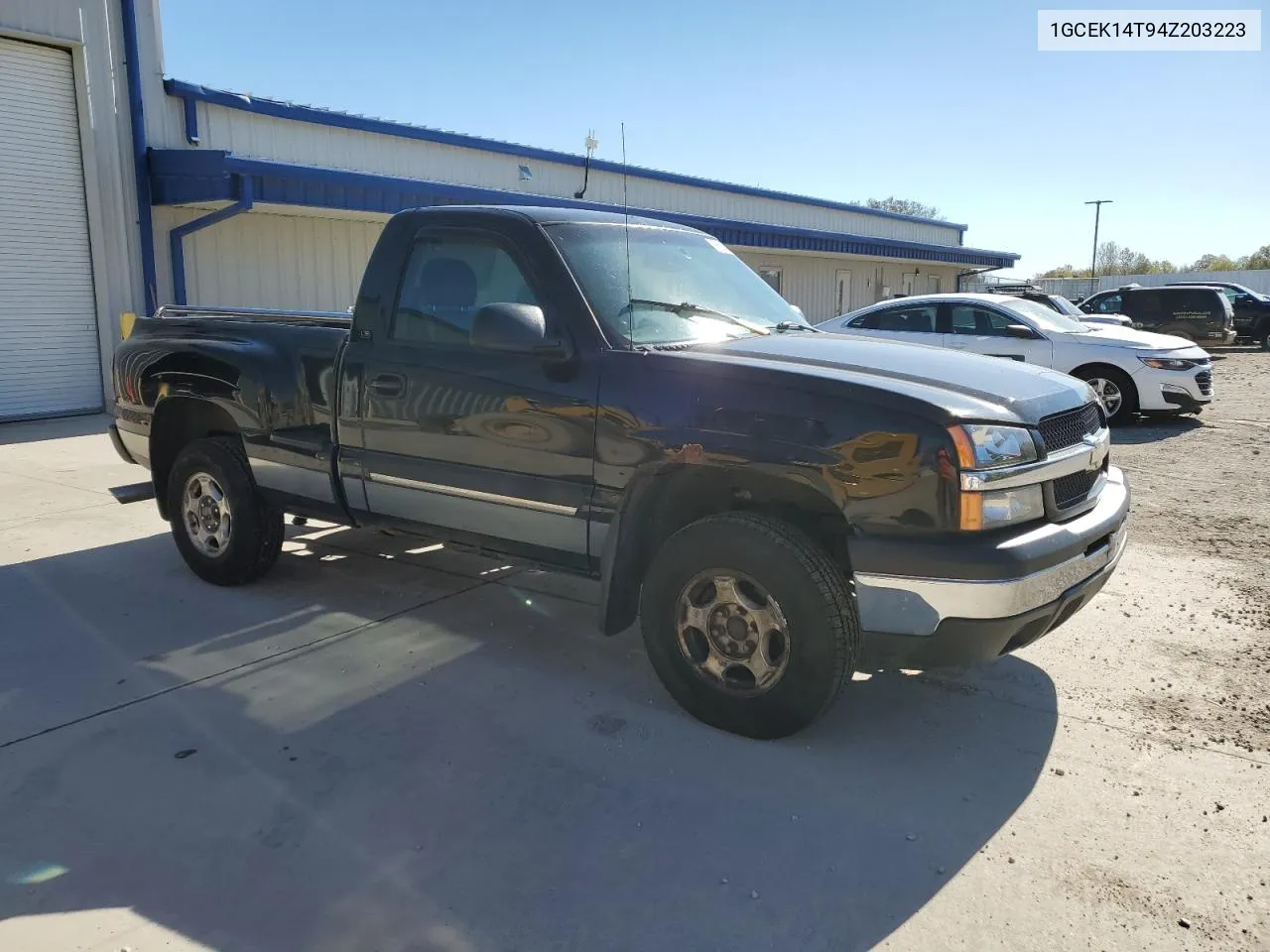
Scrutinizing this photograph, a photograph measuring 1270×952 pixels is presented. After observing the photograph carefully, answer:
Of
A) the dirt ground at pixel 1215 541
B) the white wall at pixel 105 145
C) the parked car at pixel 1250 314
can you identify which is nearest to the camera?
the dirt ground at pixel 1215 541

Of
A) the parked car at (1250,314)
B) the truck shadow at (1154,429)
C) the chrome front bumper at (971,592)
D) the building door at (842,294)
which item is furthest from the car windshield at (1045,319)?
the parked car at (1250,314)

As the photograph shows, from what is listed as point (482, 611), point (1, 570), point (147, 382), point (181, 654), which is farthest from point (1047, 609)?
point (1, 570)

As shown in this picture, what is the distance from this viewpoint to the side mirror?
3.78m

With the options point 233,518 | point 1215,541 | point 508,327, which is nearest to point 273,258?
point 233,518

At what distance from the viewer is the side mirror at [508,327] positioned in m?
3.78

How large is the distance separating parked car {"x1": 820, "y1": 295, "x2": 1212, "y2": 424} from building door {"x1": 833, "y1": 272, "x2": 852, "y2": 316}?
17.1m

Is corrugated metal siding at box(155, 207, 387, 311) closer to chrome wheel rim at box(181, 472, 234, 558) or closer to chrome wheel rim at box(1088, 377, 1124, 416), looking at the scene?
chrome wheel rim at box(181, 472, 234, 558)

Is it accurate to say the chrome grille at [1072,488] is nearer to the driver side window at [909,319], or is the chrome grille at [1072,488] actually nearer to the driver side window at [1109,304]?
the driver side window at [909,319]

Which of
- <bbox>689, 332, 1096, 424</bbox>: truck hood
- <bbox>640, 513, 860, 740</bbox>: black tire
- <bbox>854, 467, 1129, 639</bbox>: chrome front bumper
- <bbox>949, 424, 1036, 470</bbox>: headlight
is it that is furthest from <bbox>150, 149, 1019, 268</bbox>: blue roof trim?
<bbox>854, 467, 1129, 639</bbox>: chrome front bumper

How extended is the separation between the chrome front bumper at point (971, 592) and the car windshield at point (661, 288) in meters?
1.43

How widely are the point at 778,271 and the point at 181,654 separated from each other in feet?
76.7

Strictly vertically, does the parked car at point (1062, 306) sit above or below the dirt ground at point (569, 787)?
above

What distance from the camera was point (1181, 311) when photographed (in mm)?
22875

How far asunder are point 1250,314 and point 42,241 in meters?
30.2
